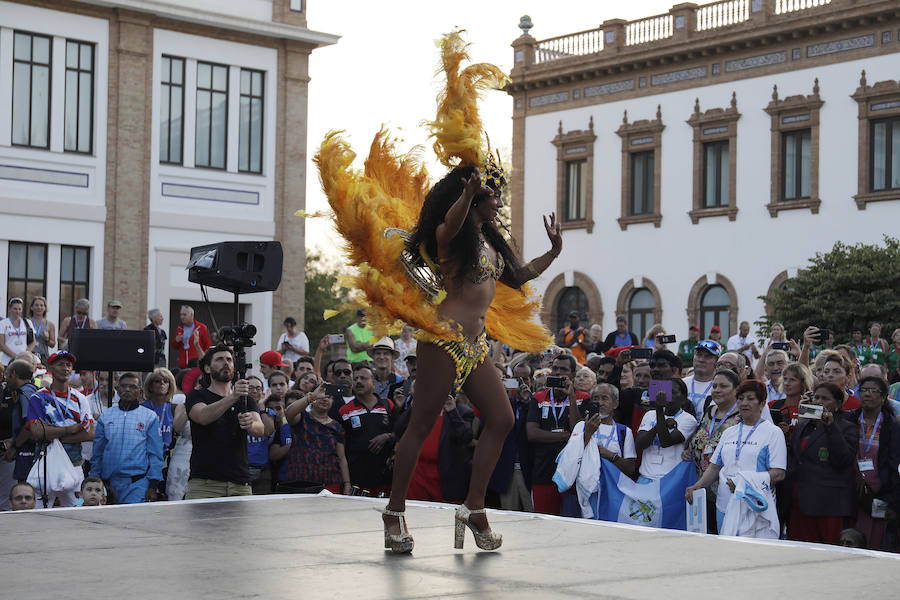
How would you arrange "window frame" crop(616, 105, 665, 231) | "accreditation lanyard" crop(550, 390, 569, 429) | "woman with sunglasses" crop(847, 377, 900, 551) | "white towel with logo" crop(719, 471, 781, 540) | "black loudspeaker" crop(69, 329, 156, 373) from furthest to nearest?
"window frame" crop(616, 105, 665, 231)
"black loudspeaker" crop(69, 329, 156, 373)
"accreditation lanyard" crop(550, 390, 569, 429)
"woman with sunglasses" crop(847, 377, 900, 551)
"white towel with logo" crop(719, 471, 781, 540)

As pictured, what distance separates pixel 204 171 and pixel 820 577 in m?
20.2

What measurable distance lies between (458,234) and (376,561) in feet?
5.35

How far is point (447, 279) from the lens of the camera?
21.6ft

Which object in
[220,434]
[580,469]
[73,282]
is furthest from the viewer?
[73,282]

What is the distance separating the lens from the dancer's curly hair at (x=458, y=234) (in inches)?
255

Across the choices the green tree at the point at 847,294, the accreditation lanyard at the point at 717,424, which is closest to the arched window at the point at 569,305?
the green tree at the point at 847,294

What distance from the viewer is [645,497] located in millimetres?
9625

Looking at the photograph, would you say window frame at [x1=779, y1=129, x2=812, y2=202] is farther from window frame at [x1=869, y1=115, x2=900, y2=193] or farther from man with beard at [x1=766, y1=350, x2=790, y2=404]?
man with beard at [x1=766, y1=350, x2=790, y2=404]

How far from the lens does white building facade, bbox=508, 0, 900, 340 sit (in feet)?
98.5

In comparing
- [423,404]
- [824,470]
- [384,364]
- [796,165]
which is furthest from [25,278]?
[796,165]

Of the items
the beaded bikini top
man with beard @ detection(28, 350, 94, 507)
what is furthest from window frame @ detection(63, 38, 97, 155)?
the beaded bikini top

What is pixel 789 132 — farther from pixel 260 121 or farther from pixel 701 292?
pixel 260 121

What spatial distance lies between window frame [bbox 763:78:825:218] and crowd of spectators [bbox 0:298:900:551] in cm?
1925

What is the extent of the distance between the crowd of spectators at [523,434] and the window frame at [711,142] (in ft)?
67.2
